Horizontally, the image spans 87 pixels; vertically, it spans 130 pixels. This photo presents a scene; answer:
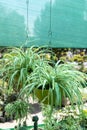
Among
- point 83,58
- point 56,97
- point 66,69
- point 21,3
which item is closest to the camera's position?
point 56,97

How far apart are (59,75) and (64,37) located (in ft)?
6.58

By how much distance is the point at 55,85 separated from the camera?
1.83m

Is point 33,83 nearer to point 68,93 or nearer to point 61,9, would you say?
point 68,93

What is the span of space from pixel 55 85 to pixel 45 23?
1.97 metres

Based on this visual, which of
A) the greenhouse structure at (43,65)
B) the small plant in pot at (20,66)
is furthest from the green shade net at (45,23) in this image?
the small plant in pot at (20,66)

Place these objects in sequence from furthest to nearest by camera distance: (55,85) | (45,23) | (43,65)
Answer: (45,23) → (43,65) → (55,85)

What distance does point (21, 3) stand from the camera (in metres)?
3.52

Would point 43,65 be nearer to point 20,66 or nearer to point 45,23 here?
point 20,66

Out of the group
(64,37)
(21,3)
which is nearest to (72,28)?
(64,37)

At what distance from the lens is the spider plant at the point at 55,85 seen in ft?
6.01

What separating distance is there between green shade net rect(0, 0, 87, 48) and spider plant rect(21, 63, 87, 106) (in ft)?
4.14

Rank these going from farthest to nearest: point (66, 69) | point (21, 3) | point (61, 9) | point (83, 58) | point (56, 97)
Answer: point (83, 58)
point (61, 9)
point (21, 3)
point (66, 69)
point (56, 97)

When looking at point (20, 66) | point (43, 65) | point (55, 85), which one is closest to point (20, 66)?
point (20, 66)

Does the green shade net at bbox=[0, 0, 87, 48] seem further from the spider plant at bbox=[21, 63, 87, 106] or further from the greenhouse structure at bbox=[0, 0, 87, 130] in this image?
the spider plant at bbox=[21, 63, 87, 106]
